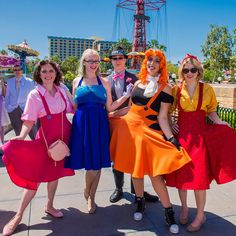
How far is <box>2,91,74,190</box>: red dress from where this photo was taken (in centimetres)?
299

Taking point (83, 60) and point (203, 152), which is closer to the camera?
point (203, 152)

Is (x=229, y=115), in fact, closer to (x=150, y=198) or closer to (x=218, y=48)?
(x=150, y=198)

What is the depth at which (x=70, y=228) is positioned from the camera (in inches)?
125

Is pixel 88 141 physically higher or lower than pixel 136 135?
lower

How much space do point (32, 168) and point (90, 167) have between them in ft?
2.01

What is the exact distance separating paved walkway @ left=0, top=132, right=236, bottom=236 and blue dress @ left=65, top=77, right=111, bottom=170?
2.15 ft

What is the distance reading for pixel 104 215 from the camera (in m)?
3.48

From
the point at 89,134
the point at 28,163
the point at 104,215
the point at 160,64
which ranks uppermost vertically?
the point at 160,64

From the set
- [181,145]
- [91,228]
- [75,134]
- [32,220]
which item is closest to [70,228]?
[91,228]

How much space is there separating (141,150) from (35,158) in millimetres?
1117

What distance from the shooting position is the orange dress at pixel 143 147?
2873 mm

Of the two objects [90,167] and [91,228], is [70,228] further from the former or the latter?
[90,167]

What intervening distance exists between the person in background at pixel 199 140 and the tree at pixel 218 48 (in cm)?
3221

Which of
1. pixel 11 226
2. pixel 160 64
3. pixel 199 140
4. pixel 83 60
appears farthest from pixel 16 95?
pixel 199 140
